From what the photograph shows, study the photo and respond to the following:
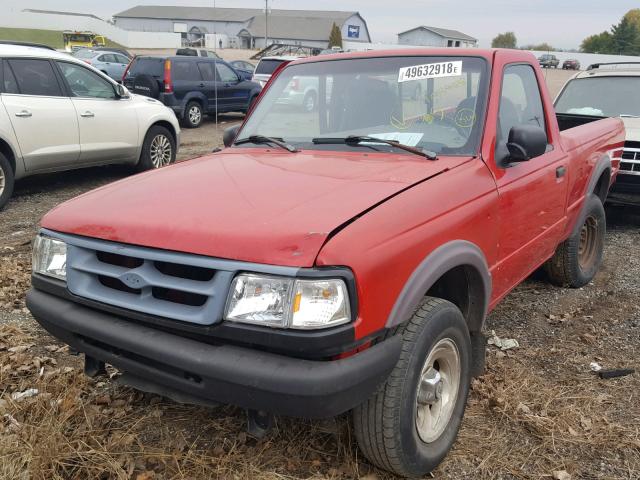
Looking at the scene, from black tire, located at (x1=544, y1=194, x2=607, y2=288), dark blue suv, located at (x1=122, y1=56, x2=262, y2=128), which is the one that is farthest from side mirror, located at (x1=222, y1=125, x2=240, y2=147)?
dark blue suv, located at (x1=122, y1=56, x2=262, y2=128)

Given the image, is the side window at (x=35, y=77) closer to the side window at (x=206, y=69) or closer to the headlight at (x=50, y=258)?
the headlight at (x=50, y=258)

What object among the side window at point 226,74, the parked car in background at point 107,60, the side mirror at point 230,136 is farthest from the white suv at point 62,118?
the parked car in background at point 107,60

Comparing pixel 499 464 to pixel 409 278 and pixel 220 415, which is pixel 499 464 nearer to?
pixel 409 278

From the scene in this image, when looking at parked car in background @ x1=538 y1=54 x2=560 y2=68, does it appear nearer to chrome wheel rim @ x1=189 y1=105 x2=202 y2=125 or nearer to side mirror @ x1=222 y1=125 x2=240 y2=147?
chrome wheel rim @ x1=189 y1=105 x2=202 y2=125

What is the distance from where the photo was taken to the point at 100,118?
8.05m

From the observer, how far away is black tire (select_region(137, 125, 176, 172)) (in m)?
8.99

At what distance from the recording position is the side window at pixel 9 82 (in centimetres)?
699

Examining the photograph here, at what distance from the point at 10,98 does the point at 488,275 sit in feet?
21.0

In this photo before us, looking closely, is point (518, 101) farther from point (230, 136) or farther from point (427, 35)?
point (427, 35)

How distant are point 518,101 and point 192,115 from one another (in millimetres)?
12432

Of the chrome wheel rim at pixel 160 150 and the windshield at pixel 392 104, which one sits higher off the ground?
the windshield at pixel 392 104

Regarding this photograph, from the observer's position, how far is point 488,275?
2893 millimetres

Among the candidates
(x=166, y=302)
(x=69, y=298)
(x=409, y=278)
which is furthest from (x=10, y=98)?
(x=409, y=278)

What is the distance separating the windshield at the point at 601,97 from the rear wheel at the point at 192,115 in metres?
9.80
